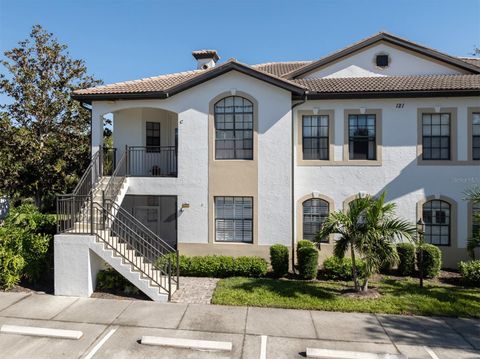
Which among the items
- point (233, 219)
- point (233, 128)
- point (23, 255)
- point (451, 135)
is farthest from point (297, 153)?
point (23, 255)

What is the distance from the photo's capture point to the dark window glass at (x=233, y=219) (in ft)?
38.4

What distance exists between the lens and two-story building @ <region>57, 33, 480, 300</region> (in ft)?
37.6

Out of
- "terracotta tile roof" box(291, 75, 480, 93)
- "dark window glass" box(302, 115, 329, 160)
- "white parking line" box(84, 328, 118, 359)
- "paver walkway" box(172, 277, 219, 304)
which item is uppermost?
"terracotta tile roof" box(291, 75, 480, 93)

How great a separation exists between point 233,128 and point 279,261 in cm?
512

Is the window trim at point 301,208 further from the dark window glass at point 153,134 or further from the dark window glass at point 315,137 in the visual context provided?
the dark window glass at point 153,134

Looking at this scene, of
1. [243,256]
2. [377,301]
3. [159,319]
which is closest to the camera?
[159,319]

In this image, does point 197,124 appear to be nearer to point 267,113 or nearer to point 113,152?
point 267,113

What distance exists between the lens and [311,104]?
12.0 meters

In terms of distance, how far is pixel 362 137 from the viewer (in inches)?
472

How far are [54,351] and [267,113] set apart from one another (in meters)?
9.20

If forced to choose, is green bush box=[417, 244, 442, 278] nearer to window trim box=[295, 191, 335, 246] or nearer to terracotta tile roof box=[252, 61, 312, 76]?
window trim box=[295, 191, 335, 246]

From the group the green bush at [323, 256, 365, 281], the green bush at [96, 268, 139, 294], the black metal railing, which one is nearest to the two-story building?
the black metal railing

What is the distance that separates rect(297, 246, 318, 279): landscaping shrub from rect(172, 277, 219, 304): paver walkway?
2.87 meters

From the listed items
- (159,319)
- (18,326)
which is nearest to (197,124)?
(159,319)
